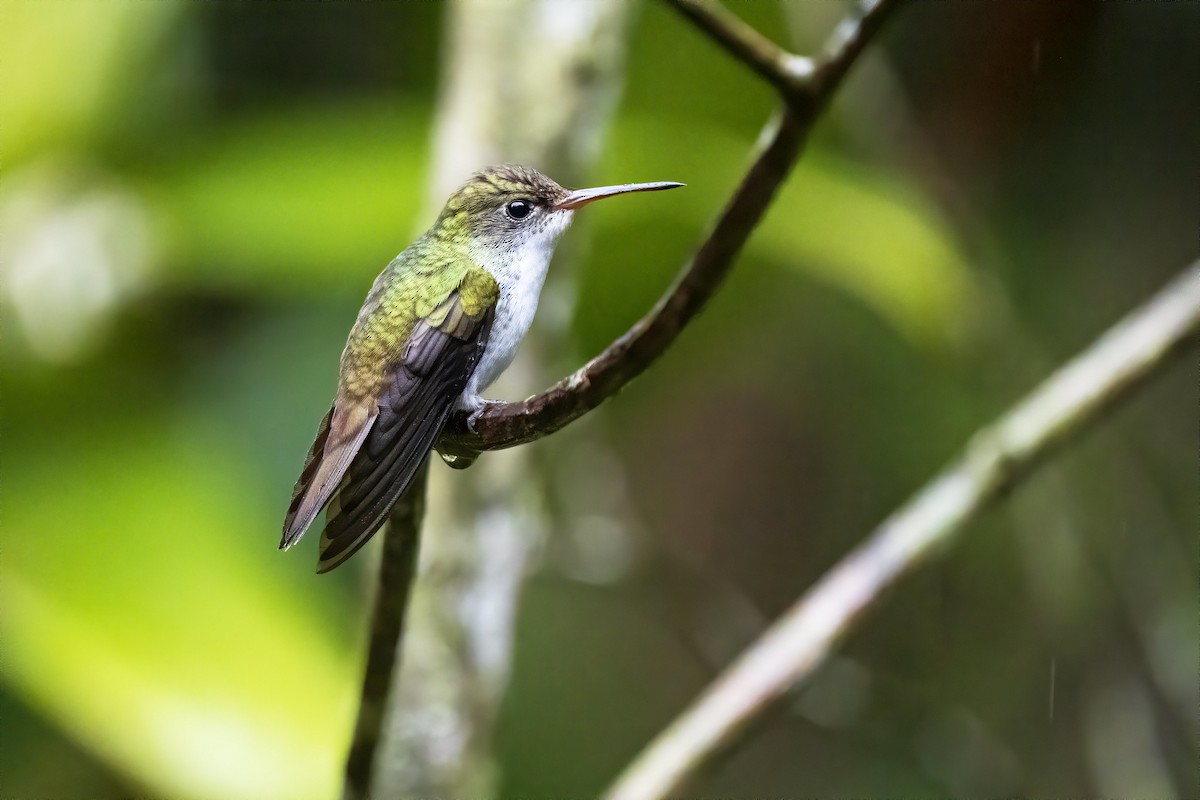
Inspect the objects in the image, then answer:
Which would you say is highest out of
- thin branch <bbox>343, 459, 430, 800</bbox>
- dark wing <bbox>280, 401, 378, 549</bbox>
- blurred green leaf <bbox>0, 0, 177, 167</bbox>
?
blurred green leaf <bbox>0, 0, 177, 167</bbox>

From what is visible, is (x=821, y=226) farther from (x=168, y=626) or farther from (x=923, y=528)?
(x=168, y=626)

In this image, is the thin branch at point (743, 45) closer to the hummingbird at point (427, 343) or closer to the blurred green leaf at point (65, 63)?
the hummingbird at point (427, 343)

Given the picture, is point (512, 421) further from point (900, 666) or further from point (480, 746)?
point (900, 666)

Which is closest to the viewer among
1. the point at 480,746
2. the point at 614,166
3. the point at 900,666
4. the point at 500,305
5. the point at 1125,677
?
the point at 500,305

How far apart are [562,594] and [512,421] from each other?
205 cm

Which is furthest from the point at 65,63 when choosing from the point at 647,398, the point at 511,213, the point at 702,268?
the point at 702,268

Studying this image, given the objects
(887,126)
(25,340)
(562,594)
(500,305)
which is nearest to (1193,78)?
(887,126)

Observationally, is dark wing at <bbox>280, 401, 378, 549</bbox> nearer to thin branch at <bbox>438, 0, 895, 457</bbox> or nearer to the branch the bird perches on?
thin branch at <bbox>438, 0, 895, 457</bbox>

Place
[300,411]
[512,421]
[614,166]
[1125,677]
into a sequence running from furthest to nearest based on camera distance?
[1125,677] < [300,411] < [614,166] < [512,421]

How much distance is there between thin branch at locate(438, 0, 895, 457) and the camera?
1.82 feet

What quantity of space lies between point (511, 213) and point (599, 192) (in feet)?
0.34

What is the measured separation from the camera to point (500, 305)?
693mm

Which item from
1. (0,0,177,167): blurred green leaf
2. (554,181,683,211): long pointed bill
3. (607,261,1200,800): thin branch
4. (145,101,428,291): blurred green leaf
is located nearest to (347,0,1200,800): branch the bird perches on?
(607,261,1200,800): thin branch

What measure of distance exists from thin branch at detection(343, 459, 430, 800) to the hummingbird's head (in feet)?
0.54
